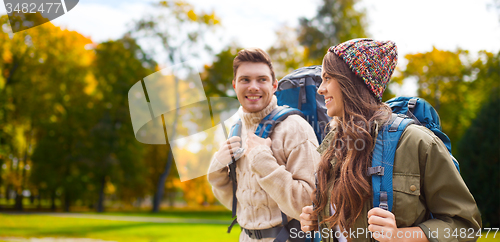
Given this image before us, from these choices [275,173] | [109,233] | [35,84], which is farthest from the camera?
[35,84]

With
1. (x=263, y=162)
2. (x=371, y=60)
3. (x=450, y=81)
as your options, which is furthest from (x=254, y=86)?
(x=450, y=81)

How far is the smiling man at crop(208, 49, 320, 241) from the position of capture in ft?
7.63

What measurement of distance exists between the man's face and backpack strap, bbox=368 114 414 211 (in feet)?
3.94

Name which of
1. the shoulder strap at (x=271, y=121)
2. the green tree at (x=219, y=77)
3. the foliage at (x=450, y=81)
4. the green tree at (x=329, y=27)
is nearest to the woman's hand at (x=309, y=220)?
the shoulder strap at (x=271, y=121)

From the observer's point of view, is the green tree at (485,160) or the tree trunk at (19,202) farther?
the tree trunk at (19,202)

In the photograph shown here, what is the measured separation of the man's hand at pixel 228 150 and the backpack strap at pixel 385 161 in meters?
1.28

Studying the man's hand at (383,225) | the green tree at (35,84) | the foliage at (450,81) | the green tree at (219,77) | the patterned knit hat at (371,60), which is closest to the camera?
the man's hand at (383,225)

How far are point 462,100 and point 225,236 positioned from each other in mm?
17037

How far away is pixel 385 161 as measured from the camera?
5.31 ft

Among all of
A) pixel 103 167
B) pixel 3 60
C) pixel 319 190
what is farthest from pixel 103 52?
pixel 319 190

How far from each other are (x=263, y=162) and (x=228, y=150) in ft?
1.51

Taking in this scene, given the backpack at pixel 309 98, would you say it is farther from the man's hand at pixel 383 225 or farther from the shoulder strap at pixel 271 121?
the man's hand at pixel 383 225

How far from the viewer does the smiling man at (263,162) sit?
2326mm

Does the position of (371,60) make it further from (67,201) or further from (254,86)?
(67,201)
